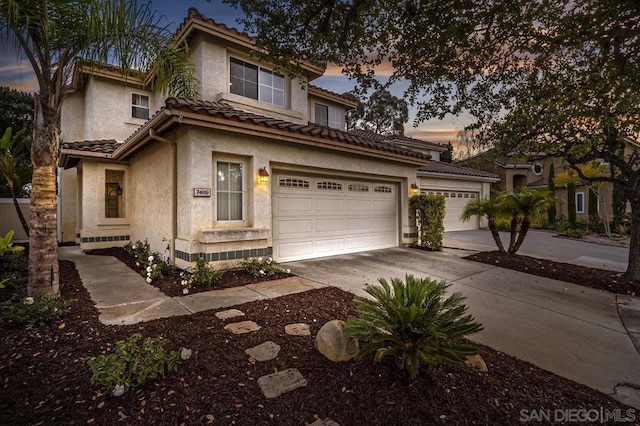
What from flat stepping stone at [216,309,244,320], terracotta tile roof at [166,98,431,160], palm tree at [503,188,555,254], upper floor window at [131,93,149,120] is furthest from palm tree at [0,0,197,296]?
palm tree at [503,188,555,254]

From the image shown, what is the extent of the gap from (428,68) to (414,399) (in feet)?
16.9

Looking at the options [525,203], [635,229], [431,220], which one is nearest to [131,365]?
[431,220]

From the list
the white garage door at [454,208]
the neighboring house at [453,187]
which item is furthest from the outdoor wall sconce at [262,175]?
the white garage door at [454,208]

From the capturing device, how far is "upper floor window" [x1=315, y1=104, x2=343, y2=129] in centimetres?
1228

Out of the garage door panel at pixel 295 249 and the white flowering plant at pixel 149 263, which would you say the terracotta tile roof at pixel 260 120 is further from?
the white flowering plant at pixel 149 263

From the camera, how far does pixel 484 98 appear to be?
565 centimetres

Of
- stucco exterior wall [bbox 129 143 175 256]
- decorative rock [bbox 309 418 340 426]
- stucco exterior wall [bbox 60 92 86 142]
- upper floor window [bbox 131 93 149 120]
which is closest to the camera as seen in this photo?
decorative rock [bbox 309 418 340 426]

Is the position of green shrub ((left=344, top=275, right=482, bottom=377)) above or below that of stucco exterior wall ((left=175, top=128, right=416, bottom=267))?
below

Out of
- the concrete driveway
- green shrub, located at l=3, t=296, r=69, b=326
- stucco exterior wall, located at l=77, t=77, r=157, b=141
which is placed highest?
stucco exterior wall, located at l=77, t=77, r=157, b=141

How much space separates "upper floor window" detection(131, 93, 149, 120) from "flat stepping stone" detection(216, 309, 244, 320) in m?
9.95

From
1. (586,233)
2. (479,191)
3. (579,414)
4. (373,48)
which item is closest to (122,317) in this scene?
(579,414)

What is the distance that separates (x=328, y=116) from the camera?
12.6m

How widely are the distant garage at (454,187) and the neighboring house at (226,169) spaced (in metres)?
4.13

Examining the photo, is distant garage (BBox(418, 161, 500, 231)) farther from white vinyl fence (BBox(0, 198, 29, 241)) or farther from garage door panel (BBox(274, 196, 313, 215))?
white vinyl fence (BBox(0, 198, 29, 241))
